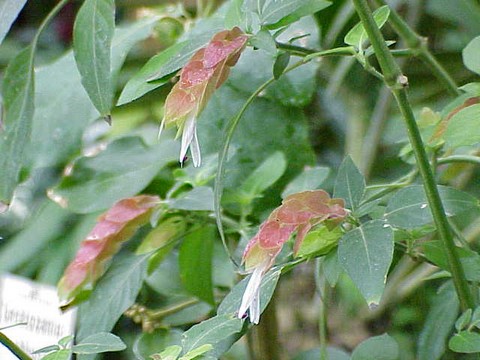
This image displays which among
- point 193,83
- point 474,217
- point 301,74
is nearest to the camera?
point 193,83

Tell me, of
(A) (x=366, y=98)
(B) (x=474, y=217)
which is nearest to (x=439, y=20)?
(A) (x=366, y=98)

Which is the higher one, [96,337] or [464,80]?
[96,337]

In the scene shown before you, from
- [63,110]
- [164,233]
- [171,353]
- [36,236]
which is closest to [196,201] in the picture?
[164,233]

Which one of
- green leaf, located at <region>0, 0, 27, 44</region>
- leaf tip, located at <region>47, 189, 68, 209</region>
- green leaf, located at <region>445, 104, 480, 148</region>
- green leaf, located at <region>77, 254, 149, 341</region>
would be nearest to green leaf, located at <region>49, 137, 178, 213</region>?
leaf tip, located at <region>47, 189, 68, 209</region>

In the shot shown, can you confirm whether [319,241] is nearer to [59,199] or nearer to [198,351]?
[198,351]

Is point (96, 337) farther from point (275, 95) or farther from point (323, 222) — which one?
point (275, 95)

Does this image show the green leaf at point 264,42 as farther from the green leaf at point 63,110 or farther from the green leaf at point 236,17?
the green leaf at point 63,110

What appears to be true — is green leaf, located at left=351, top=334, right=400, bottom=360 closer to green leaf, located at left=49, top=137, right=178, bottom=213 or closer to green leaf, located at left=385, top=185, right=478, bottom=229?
green leaf, located at left=385, top=185, right=478, bottom=229
